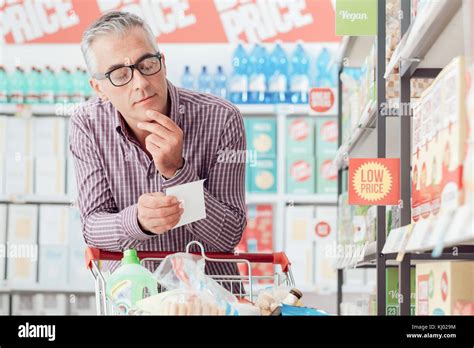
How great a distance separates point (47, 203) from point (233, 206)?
3.21 metres

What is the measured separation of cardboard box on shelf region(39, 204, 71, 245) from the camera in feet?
18.2

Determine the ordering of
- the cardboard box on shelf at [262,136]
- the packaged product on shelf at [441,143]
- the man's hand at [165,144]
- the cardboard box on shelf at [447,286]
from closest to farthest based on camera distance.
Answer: the packaged product on shelf at [441,143]
the cardboard box on shelf at [447,286]
the man's hand at [165,144]
the cardboard box on shelf at [262,136]

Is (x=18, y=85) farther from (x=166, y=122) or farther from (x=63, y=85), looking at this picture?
(x=166, y=122)

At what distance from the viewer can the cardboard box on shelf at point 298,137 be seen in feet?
17.4

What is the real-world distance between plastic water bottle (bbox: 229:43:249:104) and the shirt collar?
2526 millimetres

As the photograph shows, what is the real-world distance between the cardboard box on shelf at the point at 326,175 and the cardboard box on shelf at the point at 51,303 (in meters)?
1.81

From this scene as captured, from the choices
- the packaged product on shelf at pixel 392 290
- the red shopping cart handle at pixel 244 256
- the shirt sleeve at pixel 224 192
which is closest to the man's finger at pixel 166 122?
the shirt sleeve at pixel 224 192

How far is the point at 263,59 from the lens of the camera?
5.34 m

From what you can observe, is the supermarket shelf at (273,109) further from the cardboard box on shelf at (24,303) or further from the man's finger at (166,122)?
the man's finger at (166,122)

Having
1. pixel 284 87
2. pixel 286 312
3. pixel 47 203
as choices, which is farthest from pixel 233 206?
pixel 47 203

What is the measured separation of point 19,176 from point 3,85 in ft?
2.01

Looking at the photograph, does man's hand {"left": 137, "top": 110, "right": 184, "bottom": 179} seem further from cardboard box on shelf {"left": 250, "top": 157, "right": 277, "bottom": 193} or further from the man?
cardboard box on shelf {"left": 250, "top": 157, "right": 277, "bottom": 193}

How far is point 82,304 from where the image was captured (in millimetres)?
5719

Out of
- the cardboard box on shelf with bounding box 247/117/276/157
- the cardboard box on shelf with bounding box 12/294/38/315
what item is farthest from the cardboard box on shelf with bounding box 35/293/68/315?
the cardboard box on shelf with bounding box 247/117/276/157
